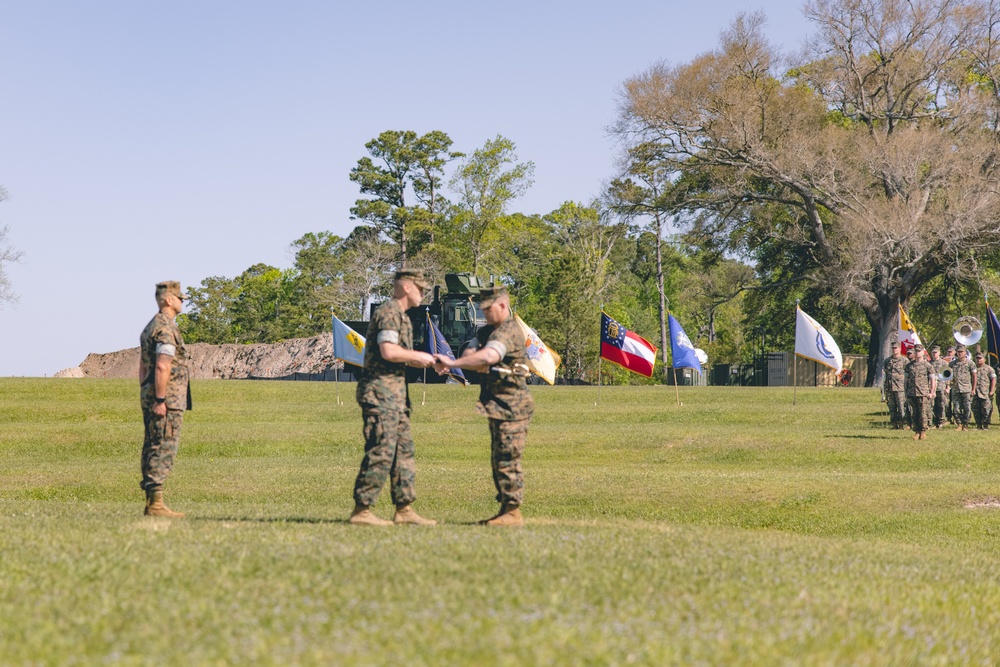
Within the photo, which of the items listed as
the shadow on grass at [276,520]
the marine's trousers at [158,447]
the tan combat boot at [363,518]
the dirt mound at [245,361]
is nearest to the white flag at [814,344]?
the shadow on grass at [276,520]

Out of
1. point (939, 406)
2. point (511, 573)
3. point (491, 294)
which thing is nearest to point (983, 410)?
point (939, 406)

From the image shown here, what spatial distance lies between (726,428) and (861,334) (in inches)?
1711

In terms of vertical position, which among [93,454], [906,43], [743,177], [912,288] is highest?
[906,43]

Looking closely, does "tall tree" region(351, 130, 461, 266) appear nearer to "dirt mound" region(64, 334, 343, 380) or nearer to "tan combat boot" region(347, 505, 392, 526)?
"dirt mound" region(64, 334, 343, 380)

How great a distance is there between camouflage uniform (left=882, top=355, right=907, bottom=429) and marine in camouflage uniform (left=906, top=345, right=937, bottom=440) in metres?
1.82

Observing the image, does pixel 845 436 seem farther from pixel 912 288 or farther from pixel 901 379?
pixel 912 288

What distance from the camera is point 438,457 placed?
25.2 m

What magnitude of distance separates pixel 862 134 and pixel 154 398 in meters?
46.6

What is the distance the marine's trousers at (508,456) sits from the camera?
10422 mm

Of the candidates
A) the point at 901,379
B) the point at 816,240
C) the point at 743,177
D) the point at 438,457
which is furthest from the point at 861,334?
the point at 438,457

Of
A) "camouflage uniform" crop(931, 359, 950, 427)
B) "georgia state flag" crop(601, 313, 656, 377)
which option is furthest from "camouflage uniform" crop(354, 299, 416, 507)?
"georgia state flag" crop(601, 313, 656, 377)

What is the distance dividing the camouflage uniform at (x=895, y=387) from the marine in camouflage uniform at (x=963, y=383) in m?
1.58

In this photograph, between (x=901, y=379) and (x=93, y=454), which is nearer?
(x=93, y=454)

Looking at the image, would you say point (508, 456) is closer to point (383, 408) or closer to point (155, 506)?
point (383, 408)
